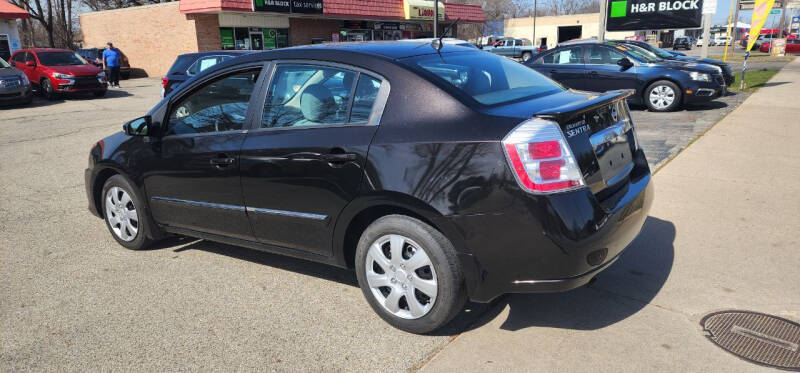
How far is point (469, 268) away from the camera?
2.92 m

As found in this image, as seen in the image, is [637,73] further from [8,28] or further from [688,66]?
[8,28]

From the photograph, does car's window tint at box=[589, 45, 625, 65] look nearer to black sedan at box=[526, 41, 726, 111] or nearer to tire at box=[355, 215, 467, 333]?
black sedan at box=[526, 41, 726, 111]

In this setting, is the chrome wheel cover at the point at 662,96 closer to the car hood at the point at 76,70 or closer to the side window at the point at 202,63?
the side window at the point at 202,63

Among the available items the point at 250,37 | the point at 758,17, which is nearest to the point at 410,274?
the point at 758,17

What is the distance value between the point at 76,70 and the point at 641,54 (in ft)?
54.6

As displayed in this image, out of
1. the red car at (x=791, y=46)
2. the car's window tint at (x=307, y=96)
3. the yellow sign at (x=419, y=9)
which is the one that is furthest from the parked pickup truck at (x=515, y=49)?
the car's window tint at (x=307, y=96)

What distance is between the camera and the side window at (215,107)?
3.82 m

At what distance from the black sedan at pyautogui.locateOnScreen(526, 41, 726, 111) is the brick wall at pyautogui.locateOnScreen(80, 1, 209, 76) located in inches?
772

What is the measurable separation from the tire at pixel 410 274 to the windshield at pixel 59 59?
19411mm

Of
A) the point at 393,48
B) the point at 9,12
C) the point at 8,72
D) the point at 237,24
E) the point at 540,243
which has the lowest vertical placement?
the point at 540,243

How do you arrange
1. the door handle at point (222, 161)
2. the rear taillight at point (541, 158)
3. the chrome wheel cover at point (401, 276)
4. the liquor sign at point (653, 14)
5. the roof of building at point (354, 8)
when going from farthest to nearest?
the roof of building at point (354, 8) < the liquor sign at point (653, 14) < the door handle at point (222, 161) < the chrome wheel cover at point (401, 276) < the rear taillight at point (541, 158)

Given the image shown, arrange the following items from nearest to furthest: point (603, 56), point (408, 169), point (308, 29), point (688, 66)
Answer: point (408, 169), point (688, 66), point (603, 56), point (308, 29)


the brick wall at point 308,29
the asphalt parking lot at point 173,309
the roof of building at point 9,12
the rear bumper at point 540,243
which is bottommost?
the asphalt parking lot at point 173,309

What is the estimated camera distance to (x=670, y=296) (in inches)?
141
